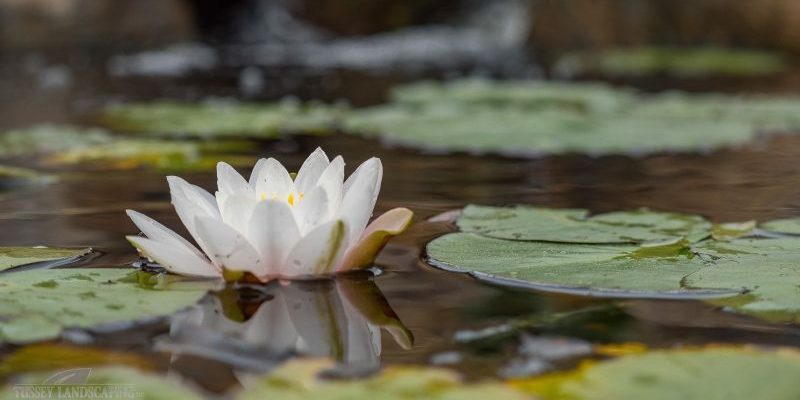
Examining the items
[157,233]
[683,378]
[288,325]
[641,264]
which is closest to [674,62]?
[641,264]

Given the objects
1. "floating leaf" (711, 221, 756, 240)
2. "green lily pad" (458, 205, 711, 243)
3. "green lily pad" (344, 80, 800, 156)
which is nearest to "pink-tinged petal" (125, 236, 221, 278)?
"green lily pad" (458, 205, 711, 243)

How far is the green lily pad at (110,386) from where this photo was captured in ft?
3.11

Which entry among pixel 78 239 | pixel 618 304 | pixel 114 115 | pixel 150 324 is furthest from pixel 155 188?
pixel 114 115

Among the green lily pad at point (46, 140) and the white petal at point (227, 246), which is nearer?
the white petal at point (227, 246)

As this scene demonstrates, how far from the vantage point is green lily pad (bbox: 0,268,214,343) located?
118cm

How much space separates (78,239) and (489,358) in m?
0.89

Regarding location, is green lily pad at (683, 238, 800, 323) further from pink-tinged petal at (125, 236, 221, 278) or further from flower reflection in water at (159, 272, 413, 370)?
pink-tinged petal at (125, 236, 221, 278)

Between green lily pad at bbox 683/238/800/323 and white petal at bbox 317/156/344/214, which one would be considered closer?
green lily pad at bbox 683/238/800/323

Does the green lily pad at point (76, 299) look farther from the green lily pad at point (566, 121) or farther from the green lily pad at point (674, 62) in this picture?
the green lily pad at point (674, 62)

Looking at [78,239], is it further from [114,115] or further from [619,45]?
[619,45]

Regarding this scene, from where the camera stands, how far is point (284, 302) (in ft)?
4.36

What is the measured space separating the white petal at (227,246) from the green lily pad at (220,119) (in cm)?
203

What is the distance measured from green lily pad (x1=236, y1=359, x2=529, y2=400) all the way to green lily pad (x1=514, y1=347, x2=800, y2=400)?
6cm

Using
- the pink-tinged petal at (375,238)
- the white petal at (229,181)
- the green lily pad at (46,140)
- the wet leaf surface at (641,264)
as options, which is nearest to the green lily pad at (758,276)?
the wet leaf surface at (641,264)
